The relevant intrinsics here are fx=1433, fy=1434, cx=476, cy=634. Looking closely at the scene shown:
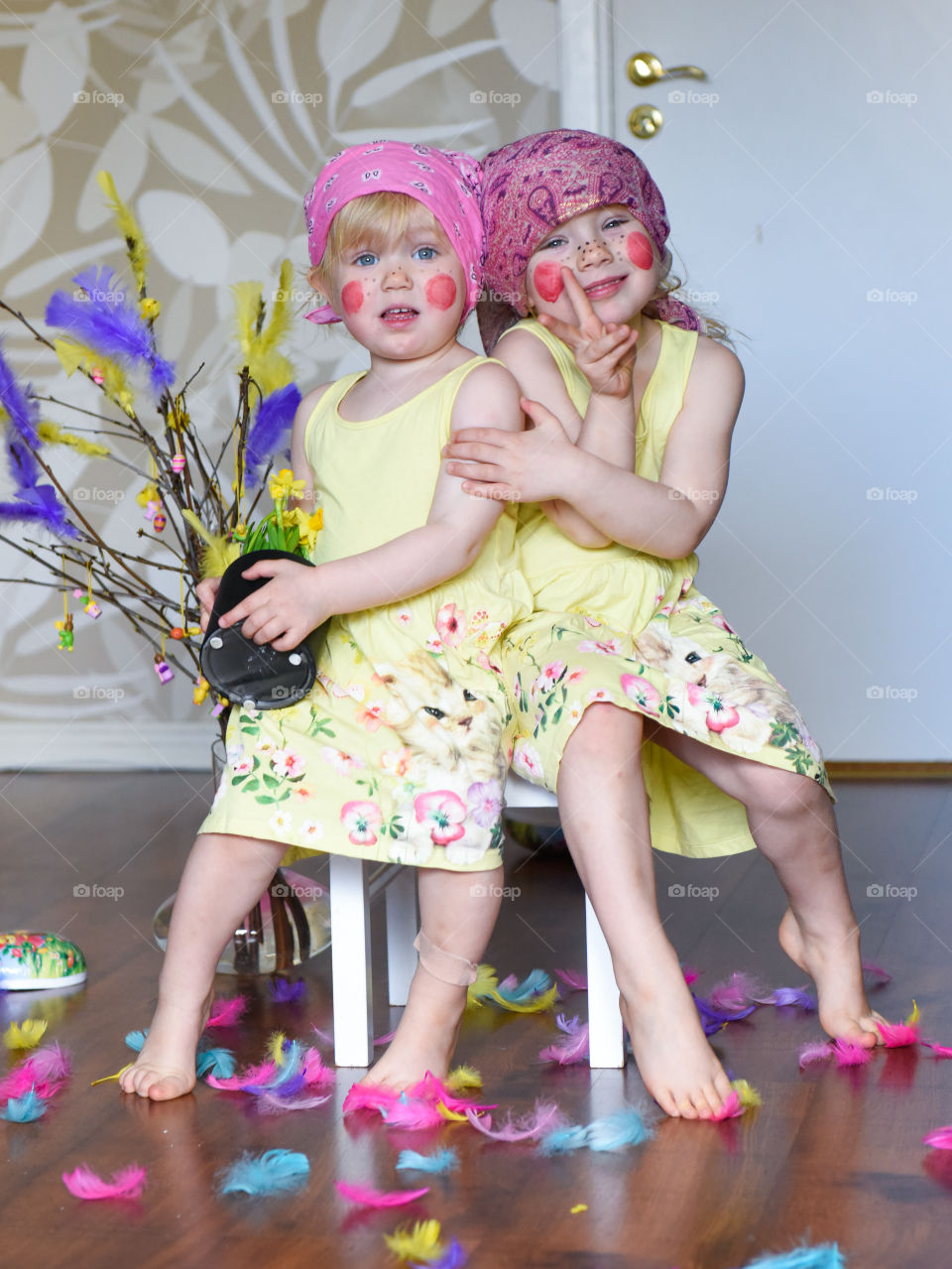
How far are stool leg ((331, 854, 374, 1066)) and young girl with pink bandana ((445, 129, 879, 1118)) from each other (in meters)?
0.19

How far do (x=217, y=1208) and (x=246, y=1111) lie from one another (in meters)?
0.19

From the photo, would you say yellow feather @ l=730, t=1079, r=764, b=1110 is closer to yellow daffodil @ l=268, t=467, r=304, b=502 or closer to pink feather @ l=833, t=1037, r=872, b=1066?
pink feather @ l=833, t=1037, r=872, b=1066

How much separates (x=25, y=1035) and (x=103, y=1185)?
1.26ft

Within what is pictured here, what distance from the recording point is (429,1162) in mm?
1111

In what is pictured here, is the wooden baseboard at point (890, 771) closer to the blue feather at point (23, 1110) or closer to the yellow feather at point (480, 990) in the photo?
the yellow feather at point (480, 990)

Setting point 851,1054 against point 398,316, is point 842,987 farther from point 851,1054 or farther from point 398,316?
point 398,316

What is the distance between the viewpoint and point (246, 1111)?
1.25 m

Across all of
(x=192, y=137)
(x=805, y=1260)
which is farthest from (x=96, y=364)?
(x=192, y=137)

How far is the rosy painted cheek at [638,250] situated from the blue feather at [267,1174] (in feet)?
2.95

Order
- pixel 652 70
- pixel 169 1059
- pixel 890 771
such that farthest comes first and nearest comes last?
pixel 890 771 < pixel 652 70 < pixel 169 1059

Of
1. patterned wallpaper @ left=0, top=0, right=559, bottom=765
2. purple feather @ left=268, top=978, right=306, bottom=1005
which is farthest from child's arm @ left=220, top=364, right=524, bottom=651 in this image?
patterned wallpaper @ left=0, top=0, right=559, bottom=765

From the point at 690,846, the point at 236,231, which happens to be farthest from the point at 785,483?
the point at 690,846

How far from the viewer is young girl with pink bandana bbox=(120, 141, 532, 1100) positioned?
1284 millimetres

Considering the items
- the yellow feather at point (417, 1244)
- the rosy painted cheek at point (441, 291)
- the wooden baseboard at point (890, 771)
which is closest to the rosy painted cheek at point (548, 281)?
the rosy painted cheek at point (441, 291)
